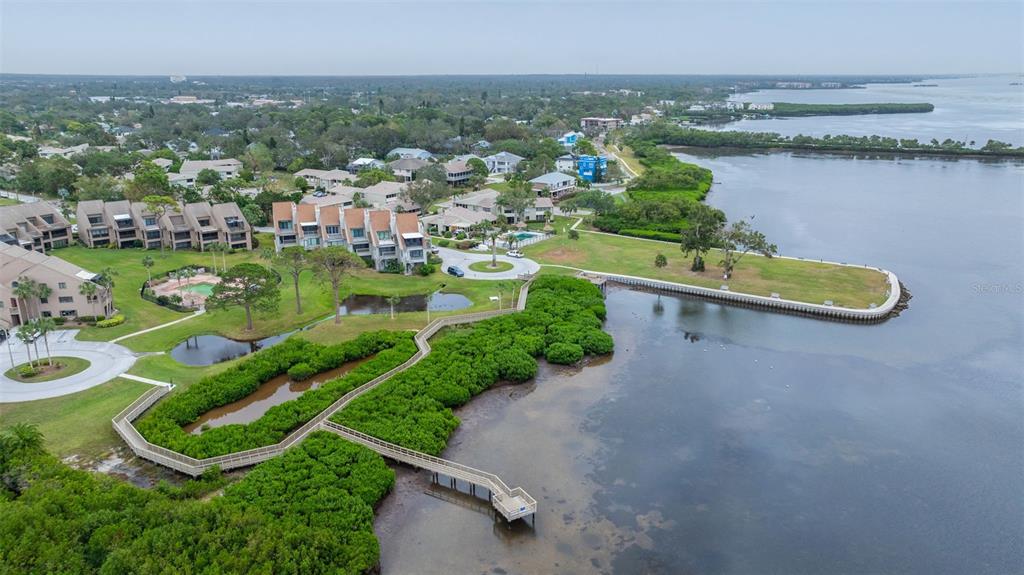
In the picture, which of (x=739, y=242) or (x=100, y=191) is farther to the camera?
(x=100, y=191)

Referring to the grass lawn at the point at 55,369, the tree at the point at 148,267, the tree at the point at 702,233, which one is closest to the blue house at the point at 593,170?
the tree at the point at 702,233

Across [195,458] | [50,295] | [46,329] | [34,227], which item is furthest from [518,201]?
[195,458]

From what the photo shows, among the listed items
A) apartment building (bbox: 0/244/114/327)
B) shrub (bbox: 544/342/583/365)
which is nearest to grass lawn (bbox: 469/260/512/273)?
shrub (bbox: 544/342/583/365)

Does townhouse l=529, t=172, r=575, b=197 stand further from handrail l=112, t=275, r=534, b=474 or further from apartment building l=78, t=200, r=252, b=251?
handrail l=112, t=275, r=534, b=474

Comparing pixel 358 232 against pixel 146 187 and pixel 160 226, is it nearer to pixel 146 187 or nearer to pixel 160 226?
pixel 160 226

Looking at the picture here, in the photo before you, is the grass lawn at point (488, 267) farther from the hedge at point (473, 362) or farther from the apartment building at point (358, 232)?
the hedge at point (473, 362)
